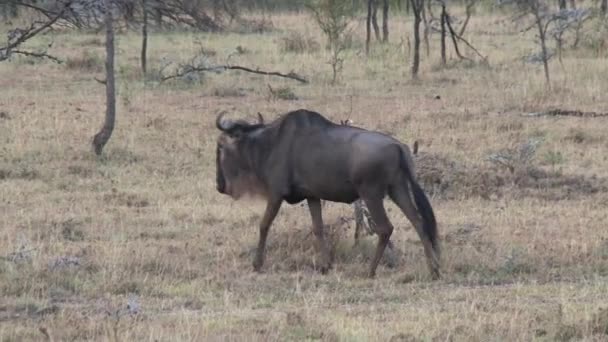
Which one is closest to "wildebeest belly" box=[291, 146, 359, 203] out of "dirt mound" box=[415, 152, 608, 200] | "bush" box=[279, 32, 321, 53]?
"dirt mound" box=[415, 152, 608, 200]

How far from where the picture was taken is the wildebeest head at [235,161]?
955 cm

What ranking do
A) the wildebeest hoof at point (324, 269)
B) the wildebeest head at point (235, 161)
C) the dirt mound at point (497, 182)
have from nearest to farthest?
the wildebeest hoof at point (324, 269)
the wildebeest head at point (235, 161)
the dirt mound at point (497, 182)

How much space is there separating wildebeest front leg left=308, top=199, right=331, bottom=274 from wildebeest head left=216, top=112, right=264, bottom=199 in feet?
1.53

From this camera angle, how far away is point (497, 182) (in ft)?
41.1

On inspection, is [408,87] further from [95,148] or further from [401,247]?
[401,247]

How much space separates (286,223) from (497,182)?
9.29 ft

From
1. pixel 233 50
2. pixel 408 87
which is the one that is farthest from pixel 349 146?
pixel 233 50

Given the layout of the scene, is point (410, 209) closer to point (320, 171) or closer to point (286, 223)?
point (320, 171)

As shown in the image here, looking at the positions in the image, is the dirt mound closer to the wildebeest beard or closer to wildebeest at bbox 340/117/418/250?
wildebeest at bbox 340/117/418/250

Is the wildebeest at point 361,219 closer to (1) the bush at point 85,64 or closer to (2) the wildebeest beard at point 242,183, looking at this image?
(2) the wildebeest beard at point 242,183

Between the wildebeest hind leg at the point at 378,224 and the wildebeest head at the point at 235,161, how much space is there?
3.65 ft

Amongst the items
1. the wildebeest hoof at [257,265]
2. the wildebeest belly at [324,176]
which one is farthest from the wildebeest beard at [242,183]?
the wildebeest hoof at [257,265]

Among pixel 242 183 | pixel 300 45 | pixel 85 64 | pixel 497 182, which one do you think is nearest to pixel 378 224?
pixel 242 183

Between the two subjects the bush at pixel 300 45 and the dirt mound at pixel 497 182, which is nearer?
the dirt mound at pixel 497 182
